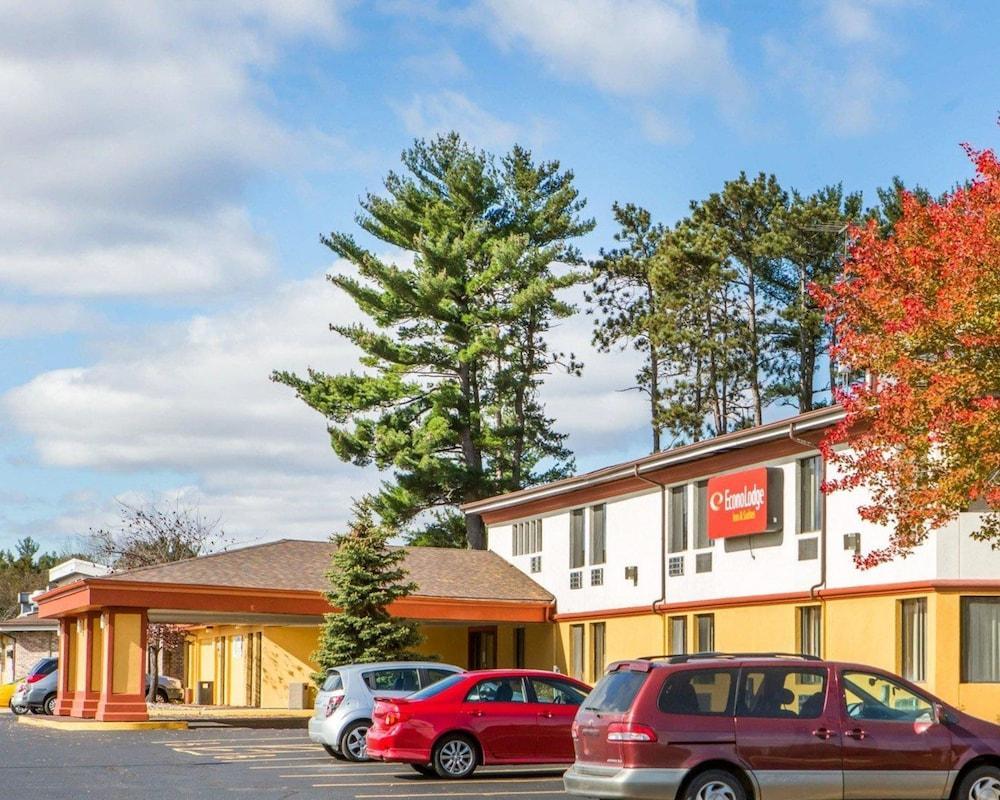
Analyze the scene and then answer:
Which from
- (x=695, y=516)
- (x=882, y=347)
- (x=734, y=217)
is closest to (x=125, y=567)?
(x=734, y=217)

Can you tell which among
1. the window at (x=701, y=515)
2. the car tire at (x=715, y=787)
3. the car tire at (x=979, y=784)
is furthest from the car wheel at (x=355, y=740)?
the window at (x=701, y=515)

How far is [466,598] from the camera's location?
41.7 metres

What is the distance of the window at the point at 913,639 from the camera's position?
26766mm

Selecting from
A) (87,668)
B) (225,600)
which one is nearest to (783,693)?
(225,600)

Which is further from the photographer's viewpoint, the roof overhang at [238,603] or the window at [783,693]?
the roof overhang at [238,603]

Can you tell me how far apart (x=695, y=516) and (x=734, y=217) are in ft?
80.4

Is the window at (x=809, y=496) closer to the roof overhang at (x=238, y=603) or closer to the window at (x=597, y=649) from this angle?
the window at (x=597, y=649)

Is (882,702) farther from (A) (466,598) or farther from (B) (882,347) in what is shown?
(A) (466,598)

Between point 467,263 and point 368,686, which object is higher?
point 467,263

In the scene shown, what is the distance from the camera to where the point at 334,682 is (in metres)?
24.9

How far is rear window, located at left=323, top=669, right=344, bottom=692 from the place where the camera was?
24.7 m

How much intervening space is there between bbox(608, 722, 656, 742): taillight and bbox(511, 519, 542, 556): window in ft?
92.6

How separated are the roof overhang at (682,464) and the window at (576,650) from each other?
334 cm

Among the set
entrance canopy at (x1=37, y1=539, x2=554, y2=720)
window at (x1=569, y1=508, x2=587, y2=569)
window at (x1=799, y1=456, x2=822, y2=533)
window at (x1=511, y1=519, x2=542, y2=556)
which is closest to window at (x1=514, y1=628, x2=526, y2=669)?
entrance canopy at (x1=37, y1=539, x2=554, y2=720)
